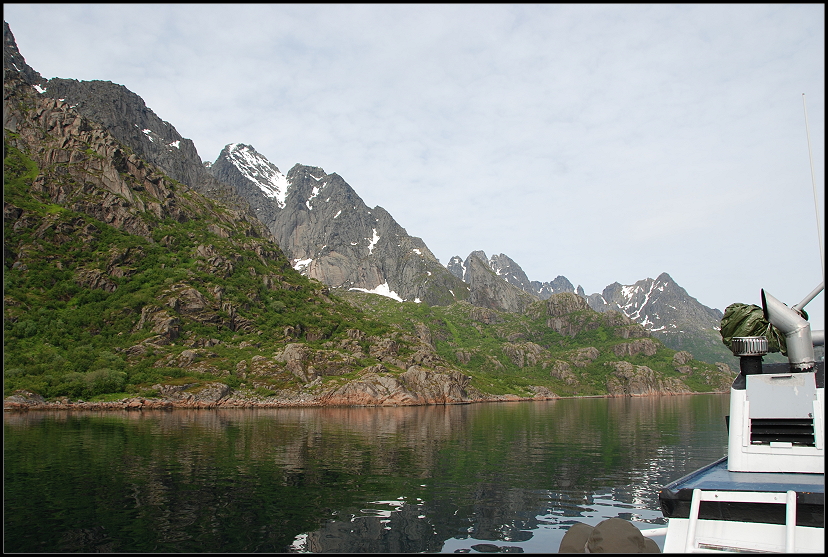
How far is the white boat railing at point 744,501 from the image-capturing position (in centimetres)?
1233

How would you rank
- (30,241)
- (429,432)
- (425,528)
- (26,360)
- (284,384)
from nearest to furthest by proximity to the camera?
(425,528), (429,432), (26,360), (284,384), (30,241)

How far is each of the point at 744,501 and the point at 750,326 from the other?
22.2 feet

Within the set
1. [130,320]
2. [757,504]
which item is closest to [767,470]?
[757,504]

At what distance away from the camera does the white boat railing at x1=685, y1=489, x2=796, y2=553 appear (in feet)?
40.4

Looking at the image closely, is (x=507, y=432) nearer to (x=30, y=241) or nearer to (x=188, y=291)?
(x=188, y=291)

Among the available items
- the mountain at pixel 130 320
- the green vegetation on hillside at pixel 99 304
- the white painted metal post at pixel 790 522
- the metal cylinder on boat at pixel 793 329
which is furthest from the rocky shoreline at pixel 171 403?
the metal cylinder on boat at pixel 793 329

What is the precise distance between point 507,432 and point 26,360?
110 meters

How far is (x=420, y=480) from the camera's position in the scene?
1363 inches

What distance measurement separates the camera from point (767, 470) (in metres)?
16.2

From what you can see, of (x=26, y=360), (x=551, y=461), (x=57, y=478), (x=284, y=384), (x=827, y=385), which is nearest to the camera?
(x=827, y=385)

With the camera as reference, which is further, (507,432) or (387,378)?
(387,378)

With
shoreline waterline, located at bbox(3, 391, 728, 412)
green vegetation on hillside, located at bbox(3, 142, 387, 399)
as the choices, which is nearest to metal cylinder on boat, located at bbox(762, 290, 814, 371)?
shoreline waterline, located at bbox(3, 391, 728, 412)

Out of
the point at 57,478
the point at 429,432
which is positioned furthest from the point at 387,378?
the point at 57,478

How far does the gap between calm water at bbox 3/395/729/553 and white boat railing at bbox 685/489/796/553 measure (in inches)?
349
